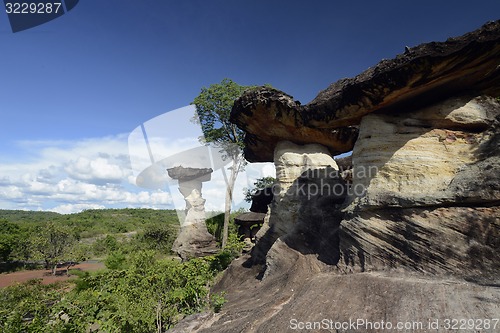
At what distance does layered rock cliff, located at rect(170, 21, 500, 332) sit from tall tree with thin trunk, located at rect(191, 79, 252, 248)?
46.4ft

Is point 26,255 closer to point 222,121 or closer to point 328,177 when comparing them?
point 222,121

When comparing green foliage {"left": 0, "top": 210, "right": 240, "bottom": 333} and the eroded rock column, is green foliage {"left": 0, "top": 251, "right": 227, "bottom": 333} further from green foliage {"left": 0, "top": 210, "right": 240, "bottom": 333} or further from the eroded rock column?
the eroded rock column

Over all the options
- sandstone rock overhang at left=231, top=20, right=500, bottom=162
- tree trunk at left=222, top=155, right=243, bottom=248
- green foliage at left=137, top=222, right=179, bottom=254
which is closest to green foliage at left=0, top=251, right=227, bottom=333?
sandstone rock overhang at left=231, top=20, right=500, bottom=162

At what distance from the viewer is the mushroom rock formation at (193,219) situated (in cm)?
2266

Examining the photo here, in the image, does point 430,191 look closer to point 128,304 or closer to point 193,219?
point 128,304

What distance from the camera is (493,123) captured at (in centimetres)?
578

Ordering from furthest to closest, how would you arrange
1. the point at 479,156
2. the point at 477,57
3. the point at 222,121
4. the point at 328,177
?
the point at 222,121 → the point at 328,177 → the point at 479,156 → the point at 477,57

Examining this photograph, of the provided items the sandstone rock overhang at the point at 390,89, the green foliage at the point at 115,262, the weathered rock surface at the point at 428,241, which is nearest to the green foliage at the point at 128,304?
the weathered rock surface at the point at 428,241

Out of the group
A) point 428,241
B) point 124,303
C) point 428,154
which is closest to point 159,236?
point 124,303

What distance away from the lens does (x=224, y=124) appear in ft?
76.7

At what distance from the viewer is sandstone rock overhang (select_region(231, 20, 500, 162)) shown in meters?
5.20

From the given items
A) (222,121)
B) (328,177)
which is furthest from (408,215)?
(222,121)

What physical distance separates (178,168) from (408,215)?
22240mm

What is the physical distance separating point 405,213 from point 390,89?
9.09 feet
